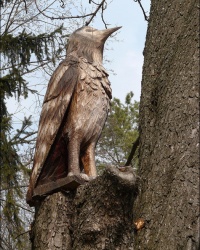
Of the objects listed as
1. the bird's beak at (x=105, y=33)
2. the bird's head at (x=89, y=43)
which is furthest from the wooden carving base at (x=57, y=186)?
the bird's beak at (x=105, y=33)

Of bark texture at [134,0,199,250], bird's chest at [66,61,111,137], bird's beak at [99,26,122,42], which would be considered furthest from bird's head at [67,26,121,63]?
bark texture at [134,0,199,250]

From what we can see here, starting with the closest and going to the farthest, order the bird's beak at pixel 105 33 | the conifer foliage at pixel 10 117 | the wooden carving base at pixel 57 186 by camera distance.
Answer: the wooden carving base at pixel 57 186
the bird's beak at pixel 105 33
the conifer foliage at pixel 10 117

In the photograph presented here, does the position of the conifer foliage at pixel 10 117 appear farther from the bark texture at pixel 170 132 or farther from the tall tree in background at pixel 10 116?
the bark texture at pixel 170 132

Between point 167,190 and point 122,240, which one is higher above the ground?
point 167,190

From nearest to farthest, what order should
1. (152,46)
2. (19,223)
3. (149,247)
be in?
1. (149,247)
2. (152,46)
3. (19,223)

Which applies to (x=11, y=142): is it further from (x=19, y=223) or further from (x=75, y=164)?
(x=75, y=164)

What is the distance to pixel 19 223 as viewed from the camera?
33.4ft

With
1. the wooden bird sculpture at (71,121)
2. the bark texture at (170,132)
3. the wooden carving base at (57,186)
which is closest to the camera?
the bark texture at (170,132)

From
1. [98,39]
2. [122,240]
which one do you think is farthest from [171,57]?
[98,39]

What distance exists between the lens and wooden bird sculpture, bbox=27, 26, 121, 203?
13.0 feet

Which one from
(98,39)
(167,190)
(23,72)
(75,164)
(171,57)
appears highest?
(23,72)

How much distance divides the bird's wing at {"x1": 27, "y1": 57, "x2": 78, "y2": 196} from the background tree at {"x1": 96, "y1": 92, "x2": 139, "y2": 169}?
21.9 ft

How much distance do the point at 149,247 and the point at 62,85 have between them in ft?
5.25

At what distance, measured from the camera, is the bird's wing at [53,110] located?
397cm
